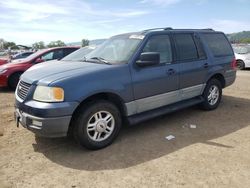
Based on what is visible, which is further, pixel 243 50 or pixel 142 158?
pixel 243 50

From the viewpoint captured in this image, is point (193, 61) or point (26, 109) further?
point (193, 61)

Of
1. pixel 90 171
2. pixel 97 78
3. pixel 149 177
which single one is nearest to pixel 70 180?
pixel 90 171

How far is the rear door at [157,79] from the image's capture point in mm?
4451

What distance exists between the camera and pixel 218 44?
632cm

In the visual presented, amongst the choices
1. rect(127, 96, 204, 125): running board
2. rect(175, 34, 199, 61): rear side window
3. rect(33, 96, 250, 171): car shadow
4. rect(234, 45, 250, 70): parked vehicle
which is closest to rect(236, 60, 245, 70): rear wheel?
rect(234, 45, 250, 70): parked vehicle

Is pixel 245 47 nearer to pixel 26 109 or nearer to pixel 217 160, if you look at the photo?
pixel 217 160

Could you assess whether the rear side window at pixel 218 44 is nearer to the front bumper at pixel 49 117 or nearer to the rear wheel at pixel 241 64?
the front bumper at pixel 49 117

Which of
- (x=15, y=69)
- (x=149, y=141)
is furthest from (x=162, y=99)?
(x=15, y=69)

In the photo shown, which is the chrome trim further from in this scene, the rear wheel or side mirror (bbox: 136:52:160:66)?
the rear wheel

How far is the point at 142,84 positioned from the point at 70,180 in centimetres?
198

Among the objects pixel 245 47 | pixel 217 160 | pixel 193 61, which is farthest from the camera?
pixel 245 47

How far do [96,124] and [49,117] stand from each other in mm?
762

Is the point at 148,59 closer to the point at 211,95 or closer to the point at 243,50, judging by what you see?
the point at 211,95

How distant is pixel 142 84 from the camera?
446 cm
